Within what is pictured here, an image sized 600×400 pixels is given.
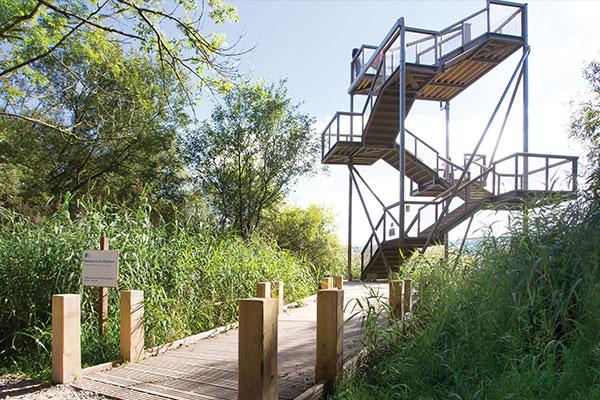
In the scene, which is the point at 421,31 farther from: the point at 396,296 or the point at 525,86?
the point at 396,296

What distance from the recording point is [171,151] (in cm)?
1858

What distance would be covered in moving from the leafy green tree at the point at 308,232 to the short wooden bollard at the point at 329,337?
13583 mm

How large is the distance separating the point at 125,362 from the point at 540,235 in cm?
404

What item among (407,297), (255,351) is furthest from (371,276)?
(255,351)

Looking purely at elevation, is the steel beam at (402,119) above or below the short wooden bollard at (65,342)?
above

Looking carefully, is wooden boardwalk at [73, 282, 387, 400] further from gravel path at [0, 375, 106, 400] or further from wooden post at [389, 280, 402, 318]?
wooden post at [389, 280, 402, 318]

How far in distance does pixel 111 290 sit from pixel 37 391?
163 cm

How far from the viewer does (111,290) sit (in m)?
5.40

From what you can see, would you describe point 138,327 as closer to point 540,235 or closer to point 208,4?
point 540,235

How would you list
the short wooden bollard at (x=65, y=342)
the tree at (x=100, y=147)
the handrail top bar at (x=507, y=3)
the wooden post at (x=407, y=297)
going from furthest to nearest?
the tree at (x=100, y=147) → the handrail top bar at (x=507, y=3) → the wooden post at (x=407, y=297) → the short wooden bollard at (x=65, y=342)

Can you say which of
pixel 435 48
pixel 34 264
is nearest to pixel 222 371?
pixel 34 264

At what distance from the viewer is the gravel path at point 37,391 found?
3.70 metres

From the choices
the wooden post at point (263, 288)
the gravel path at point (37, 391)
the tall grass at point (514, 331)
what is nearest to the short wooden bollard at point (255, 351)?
the tall grass at point (514, 331)

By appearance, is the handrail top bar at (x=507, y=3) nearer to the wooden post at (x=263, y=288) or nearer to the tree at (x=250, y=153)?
the tree at (x=250, y=153)
